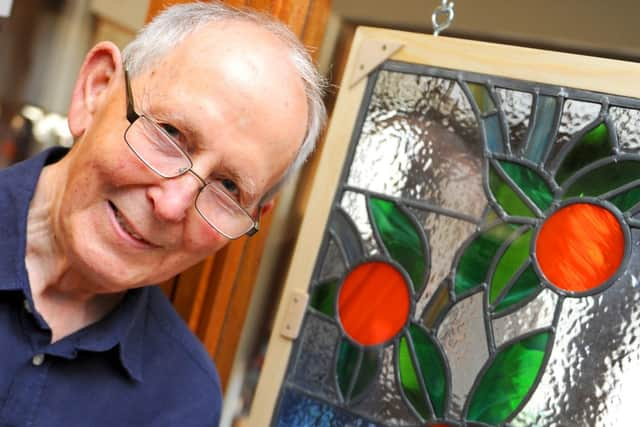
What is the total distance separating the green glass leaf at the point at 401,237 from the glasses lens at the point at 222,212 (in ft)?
0.97

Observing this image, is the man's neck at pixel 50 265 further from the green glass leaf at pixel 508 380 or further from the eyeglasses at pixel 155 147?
the green glass leaf at pixel 508 380

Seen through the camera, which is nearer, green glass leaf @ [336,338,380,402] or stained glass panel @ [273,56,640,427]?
stained glass panel @ [273,56,640,427]

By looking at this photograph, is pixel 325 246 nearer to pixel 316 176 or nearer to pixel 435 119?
pixel 316 176

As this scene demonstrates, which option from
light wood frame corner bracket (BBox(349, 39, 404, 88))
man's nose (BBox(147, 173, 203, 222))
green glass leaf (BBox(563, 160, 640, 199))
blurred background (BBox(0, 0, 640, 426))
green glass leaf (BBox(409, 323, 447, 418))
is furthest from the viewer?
blurred background (BBox(0, 0, 640, 426))

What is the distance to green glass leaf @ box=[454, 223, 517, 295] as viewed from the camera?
3.99ft

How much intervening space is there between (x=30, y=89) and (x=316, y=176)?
3.61 feet

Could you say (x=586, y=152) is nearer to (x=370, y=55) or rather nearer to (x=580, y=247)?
(x=580, y=247)

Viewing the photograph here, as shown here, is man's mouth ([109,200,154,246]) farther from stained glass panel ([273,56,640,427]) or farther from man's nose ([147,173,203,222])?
stained glass panel ([273,56,640,427])

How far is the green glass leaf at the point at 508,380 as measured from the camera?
1151 millimetres

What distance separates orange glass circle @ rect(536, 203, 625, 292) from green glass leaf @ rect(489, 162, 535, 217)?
4 cm

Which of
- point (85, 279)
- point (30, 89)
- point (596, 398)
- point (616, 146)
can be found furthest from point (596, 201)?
point (30, 89)

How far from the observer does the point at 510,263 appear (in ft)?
3.95

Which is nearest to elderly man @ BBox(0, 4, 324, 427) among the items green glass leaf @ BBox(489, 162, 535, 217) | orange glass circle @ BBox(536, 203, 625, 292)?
green glass leaf @ BBox(489, 162, 535, 217)

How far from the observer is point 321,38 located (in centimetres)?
150
